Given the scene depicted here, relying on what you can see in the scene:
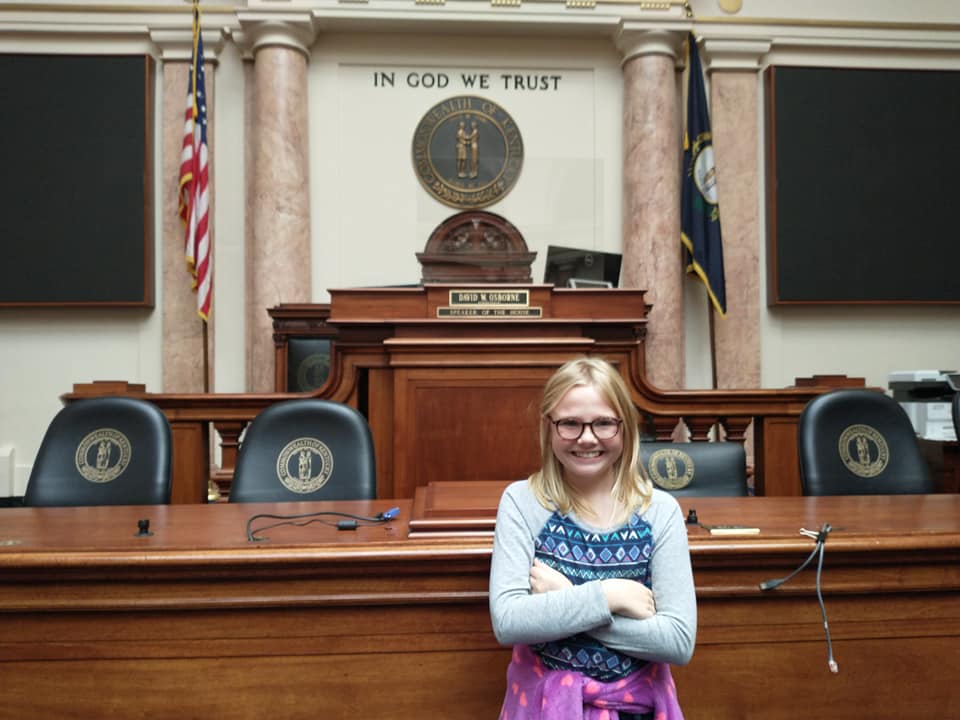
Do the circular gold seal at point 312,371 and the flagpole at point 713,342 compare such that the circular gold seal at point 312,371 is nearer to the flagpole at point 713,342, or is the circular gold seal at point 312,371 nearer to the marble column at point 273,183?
the marble column at point 273,183

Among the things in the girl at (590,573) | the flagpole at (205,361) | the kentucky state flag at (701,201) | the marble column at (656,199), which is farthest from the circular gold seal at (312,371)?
the girl at (590,573)

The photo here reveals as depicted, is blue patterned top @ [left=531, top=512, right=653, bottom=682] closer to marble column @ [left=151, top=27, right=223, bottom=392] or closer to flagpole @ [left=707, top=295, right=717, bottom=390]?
flagpole @ [left=707, top=295, right=717, bottom=390]

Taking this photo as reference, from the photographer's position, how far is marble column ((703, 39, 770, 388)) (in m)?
6.49

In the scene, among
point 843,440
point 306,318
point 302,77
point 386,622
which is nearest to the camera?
point 386,622

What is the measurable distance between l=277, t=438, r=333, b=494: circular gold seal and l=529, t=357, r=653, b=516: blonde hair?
4.39 feet

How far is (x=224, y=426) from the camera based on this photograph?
11.4 feet

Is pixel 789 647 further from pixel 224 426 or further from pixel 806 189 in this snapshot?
pixel 806 189

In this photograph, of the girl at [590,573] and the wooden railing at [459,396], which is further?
the wooden railing at [459,396]

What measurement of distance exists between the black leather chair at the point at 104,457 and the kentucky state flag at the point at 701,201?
457 centimetres

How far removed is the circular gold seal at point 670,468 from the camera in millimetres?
2604

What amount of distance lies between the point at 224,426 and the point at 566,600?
2.59 meters

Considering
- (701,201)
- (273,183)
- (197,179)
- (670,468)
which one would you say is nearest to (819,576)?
(670,468)

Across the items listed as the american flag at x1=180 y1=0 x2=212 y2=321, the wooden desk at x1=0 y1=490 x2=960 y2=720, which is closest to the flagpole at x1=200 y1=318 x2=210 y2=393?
the american flag at x1=180 y1=0 x2=212 y2=321

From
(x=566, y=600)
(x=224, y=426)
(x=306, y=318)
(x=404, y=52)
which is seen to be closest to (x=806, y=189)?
(x=404, y=52)
